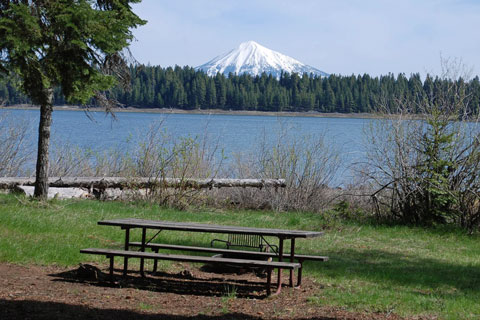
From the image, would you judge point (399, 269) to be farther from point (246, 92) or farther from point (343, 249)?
point (246, 92)

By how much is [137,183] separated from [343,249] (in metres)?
5.81

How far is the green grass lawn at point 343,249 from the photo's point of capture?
19.7ft

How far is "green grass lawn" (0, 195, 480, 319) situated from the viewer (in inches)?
237

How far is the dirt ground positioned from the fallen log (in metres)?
6.28

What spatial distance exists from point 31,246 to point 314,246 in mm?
4196

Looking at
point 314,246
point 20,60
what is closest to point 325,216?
Result: point 314,246

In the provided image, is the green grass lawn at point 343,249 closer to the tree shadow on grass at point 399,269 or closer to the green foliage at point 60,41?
the tree shadow on grass at point 399,269

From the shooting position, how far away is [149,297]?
584 centimetres

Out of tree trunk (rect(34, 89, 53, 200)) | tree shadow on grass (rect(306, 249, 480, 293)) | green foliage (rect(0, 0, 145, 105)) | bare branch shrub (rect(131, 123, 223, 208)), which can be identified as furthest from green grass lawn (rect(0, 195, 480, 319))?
green foliage (rect(0, 0, 145, 105))

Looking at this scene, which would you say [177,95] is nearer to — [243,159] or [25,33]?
[243,159]

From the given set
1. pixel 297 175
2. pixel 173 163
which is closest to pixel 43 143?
pixel 173 163

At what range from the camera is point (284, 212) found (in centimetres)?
1377

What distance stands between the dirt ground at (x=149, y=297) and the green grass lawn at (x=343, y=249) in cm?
38

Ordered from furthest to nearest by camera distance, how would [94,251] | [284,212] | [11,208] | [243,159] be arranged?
[243,159], [284,212], [11,208], [94,251]
